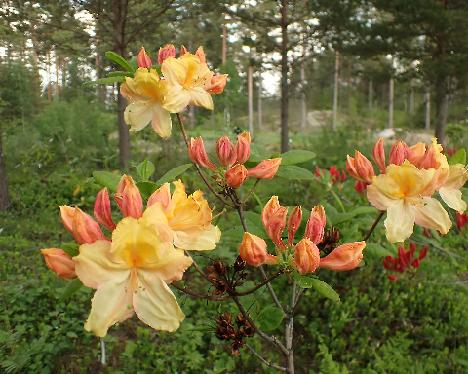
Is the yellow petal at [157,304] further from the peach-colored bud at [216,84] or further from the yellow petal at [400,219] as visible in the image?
the peach-colored bud at [216,84]

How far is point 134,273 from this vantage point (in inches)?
34.0

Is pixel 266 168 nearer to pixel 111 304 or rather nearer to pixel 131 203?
pixel 131 203

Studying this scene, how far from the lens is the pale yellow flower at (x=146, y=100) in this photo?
4.20 ft

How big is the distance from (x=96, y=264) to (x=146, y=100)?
2.23 feet

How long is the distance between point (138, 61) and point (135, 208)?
2.11 feet

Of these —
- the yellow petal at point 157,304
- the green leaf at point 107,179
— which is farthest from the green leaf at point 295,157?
the yellow petal at point 157,304

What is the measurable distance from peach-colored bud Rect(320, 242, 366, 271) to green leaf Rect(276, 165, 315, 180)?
0.30 m

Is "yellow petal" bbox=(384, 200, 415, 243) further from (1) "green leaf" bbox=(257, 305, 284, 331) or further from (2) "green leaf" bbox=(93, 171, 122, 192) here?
(2) "green leaf" bbox=(93, 171, 122, 192)

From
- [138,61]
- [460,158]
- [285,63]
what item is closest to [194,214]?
[138,61]

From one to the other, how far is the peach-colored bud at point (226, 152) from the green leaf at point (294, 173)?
16 cm

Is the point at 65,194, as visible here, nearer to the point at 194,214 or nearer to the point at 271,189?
the point at 271,189

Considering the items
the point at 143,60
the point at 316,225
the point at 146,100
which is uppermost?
the point at 143,60

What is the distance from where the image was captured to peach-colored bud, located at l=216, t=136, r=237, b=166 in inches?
48.8

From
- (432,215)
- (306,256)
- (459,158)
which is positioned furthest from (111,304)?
(459,158)
